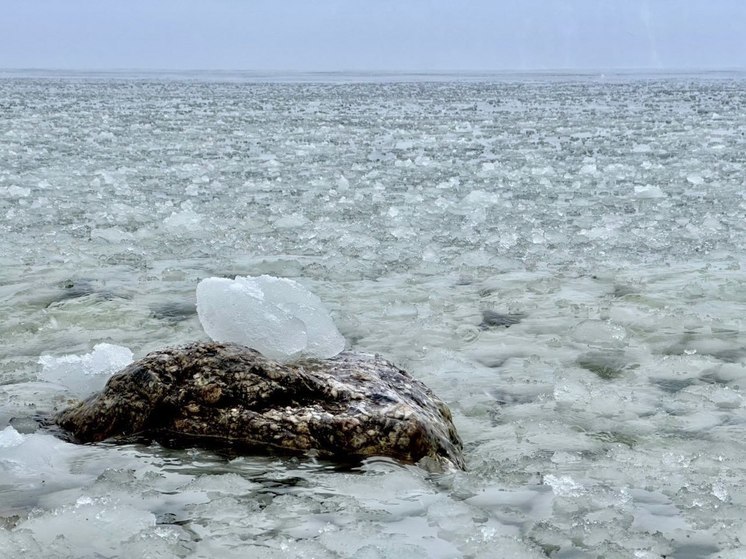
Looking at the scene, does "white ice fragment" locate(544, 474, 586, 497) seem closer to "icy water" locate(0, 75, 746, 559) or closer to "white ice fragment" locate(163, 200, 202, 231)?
"icy water" locate(0, 75, 746, 559)

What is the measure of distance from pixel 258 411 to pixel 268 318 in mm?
593

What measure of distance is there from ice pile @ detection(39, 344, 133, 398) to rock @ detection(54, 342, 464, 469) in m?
0.48

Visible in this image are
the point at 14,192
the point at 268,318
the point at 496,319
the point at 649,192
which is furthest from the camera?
the point at 649,192

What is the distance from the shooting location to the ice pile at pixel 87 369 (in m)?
5.05

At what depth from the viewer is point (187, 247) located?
349 inches

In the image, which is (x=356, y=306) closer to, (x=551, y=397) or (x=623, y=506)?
(x=551, y=397)

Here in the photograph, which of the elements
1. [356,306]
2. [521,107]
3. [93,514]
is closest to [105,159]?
[356,306]

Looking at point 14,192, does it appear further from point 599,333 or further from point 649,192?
point 599,333

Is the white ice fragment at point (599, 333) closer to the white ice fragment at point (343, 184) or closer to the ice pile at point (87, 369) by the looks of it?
the ice pile at point (87, 369)

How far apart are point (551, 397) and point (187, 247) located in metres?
4.63

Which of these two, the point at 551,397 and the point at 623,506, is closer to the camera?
the point at 623,506

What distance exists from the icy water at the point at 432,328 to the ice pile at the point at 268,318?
769mm

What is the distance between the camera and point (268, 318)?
475 cm

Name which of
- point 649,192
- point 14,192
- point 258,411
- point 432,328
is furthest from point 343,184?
point 258,411
